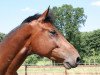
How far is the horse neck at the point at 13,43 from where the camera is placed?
411cm

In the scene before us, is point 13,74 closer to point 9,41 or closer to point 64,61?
point 9,41

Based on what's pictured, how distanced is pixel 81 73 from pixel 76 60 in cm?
1633

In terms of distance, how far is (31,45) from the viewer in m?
4.14

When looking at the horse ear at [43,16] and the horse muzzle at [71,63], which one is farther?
the horse ear at [43,16]

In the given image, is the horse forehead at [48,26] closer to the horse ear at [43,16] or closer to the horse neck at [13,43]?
the horse ear at [43,16]

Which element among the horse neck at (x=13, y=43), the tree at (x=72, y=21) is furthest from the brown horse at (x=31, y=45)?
the tree at (x=72, y=21)

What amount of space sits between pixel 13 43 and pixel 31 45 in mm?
246

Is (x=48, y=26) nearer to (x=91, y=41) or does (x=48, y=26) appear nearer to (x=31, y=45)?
(x=31, y=45)

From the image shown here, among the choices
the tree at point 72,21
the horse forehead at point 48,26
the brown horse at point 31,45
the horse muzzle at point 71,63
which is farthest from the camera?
the tree at point 72,21

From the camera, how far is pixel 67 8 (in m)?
75.5

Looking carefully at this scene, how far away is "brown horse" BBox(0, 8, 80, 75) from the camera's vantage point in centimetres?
409

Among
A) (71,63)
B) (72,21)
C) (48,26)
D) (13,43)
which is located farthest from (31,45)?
(72,21)

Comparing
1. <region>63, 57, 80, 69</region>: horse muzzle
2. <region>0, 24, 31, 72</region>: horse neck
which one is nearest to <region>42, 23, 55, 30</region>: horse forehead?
<region>0, 24, 31, 72</region>: horse neck

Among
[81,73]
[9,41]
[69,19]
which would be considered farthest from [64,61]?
[69,19]
